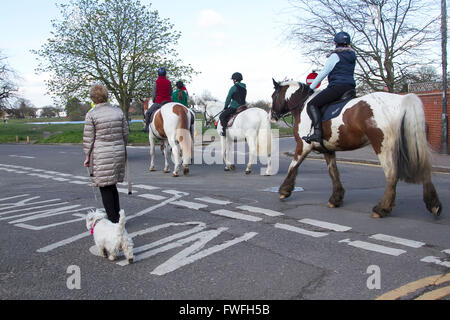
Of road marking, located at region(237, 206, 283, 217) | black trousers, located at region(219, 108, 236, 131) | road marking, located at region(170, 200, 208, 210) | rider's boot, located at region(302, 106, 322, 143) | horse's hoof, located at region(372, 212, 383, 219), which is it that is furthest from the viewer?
black trousers, located at region(219, 108, 236, 131)

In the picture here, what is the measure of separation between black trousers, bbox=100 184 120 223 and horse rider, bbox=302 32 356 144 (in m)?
3.34

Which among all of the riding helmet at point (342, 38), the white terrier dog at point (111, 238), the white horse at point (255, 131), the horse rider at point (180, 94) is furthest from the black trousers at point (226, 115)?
the white terrier dog at point (111, 238)

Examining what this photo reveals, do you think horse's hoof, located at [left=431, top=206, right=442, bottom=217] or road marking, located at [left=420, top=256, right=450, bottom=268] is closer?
road marking, located at [left=420, top=256, right=450, bottom=268]

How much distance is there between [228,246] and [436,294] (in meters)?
2.25

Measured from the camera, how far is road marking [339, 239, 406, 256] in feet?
15.1

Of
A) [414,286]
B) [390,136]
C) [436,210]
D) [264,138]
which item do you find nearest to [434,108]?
[264,138]

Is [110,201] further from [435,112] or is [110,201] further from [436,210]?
[435,112]

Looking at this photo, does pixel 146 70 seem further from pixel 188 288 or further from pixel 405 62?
pixel 188 288

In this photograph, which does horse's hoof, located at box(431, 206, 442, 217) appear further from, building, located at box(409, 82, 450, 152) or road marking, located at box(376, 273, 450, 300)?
building, located at box(409, 82, 450, 152)

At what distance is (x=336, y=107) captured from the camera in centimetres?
658

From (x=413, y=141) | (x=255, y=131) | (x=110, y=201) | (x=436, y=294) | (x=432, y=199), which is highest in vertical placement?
(x=255, y=131)

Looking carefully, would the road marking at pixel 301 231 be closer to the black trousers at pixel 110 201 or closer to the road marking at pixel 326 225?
the road marking at pixel 326 225

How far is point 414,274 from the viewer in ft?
13.0

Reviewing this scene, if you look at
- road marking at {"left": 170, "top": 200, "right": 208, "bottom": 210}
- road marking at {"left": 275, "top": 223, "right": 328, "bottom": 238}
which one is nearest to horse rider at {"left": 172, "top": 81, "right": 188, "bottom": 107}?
road marking at {"left": 170, "top": 200, "right": 208, "bottom": 210}
